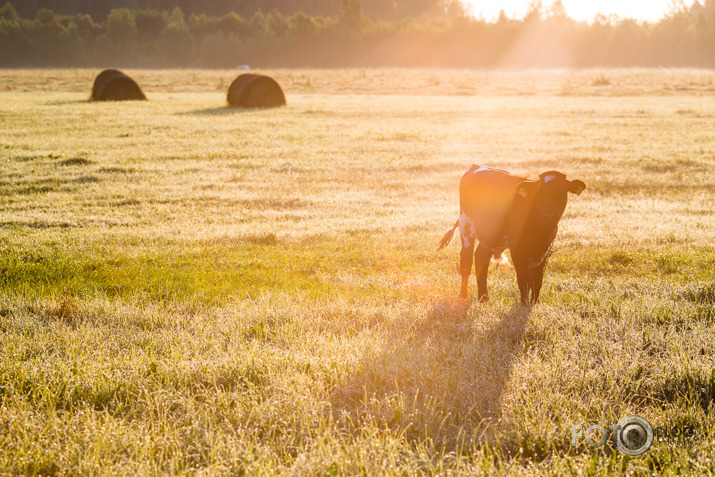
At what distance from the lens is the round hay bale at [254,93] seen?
3006cm

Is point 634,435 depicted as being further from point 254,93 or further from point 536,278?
point 254,93

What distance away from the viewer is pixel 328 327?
16.9 feet

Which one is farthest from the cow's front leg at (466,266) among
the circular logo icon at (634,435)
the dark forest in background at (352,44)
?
the dark forest in background at (352,44)

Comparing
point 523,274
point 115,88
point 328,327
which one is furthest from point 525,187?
point 115,88

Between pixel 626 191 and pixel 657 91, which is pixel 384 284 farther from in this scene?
pixel 657 91

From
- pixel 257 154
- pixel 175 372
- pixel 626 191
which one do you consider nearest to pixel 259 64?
pixel 257 154

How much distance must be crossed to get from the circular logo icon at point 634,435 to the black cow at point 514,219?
6.79 feet

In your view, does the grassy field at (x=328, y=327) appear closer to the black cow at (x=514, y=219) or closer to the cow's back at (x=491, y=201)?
Result: the black cow at (x=514, y=219)

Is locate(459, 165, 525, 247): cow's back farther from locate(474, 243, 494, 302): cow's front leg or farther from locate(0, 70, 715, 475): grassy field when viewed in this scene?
locate(0, 70, 715, 475): grassy field

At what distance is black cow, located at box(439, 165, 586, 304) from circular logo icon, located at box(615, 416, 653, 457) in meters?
2.07

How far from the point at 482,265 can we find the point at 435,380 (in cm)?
207

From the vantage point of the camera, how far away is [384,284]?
21.5ft

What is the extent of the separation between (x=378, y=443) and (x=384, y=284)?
11.2 ft

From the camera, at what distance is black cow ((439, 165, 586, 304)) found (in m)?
5.01
